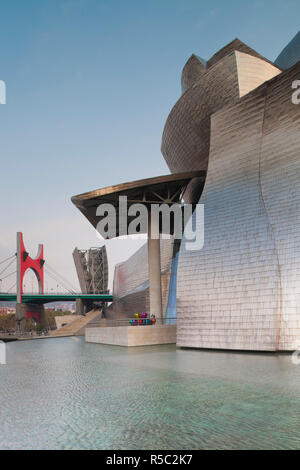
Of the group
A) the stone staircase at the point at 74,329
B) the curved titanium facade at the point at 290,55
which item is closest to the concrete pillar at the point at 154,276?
the curved titanium facade at the point at 290,55

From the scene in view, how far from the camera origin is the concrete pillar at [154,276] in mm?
19328

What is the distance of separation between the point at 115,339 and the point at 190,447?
14.6m

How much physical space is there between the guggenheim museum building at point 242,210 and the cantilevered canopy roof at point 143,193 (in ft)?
0.17

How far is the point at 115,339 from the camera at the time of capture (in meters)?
17.8

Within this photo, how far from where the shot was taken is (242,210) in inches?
554

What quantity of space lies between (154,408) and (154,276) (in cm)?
1440

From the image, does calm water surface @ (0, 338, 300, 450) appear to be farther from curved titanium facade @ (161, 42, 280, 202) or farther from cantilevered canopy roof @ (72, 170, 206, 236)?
curved titanium facade @ (161, 42, 280, 202)

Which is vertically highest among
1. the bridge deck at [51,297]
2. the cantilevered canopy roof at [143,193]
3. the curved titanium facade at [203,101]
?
the curved titanium facade at [203,101]

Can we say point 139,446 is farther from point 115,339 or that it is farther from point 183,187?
point 183,187

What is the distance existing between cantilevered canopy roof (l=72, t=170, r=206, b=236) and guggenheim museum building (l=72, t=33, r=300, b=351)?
51 millimetres

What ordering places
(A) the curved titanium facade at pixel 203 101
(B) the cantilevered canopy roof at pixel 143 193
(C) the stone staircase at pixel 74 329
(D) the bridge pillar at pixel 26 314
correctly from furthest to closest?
(D) the bridge pillar at pixel 26 314 → (C) the stone staircase at pixel 74 329 → (B) the cantilevered canopy roof at pixel 143 193 → (A) the curved titanium facade at pixel 203 101

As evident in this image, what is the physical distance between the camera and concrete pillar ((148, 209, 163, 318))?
19.3 metres

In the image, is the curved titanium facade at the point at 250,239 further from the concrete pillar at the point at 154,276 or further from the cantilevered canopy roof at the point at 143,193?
the concrete pillar at the point at 154,276

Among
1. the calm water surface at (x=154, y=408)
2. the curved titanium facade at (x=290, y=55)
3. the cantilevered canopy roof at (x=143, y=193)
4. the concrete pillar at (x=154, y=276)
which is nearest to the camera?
the calm water surface at (x=154, y=408)
